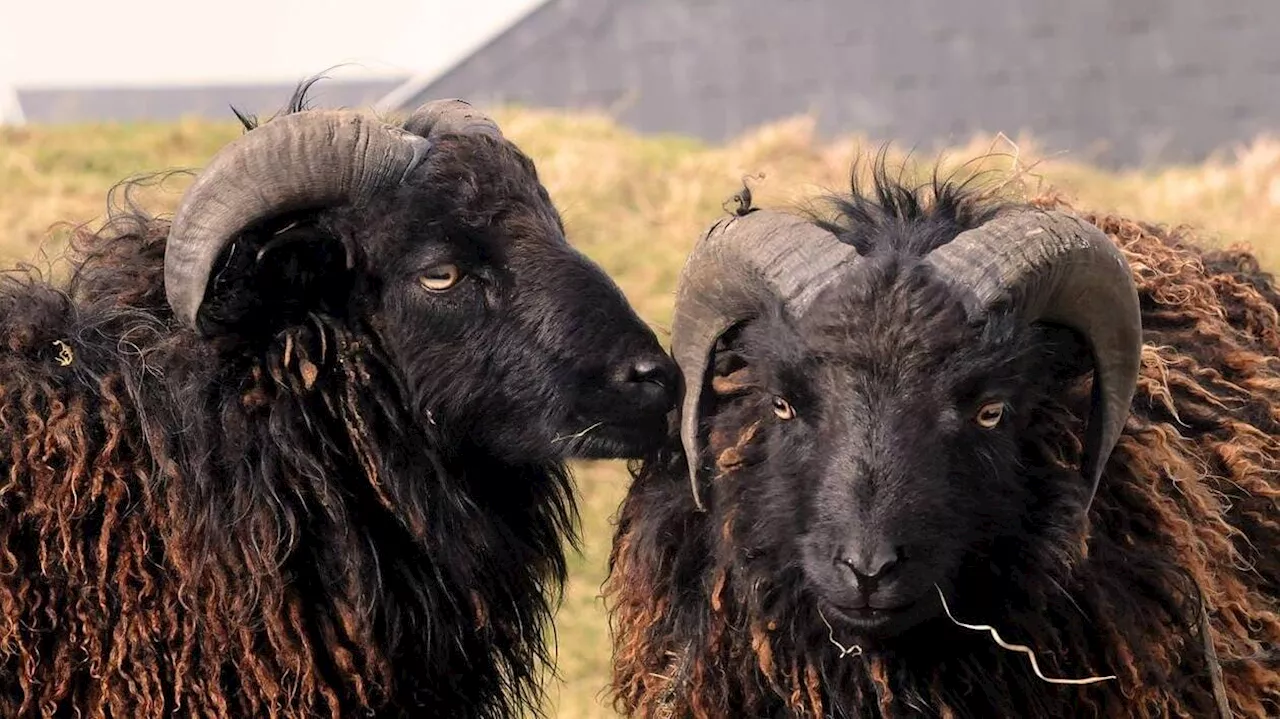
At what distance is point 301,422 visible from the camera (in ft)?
15.1

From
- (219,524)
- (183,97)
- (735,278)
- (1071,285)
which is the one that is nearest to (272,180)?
(219,524)

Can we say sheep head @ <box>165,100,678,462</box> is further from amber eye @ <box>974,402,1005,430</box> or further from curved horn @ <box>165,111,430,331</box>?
amber eye @ <box>974,402,1005,430</box>

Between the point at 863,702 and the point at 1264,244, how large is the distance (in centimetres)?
1101

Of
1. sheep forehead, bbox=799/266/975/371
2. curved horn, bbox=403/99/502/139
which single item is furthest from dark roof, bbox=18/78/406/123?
sheep forehead, bbox=799/266/975/371

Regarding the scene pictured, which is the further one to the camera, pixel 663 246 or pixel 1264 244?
pixel 1264 244

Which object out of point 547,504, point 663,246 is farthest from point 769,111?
point 547,504

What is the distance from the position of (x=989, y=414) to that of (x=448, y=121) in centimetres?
189

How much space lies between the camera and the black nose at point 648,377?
15.4 feet

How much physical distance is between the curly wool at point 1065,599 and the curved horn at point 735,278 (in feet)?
0.68

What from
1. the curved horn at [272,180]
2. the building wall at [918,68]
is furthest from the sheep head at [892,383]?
the building wall at [918,68]

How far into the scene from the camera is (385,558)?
15.5ft

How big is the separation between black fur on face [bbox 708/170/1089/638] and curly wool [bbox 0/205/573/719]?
920 millimetres

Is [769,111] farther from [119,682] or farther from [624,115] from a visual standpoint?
[119,682]

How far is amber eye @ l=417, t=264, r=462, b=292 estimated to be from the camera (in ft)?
15.2
